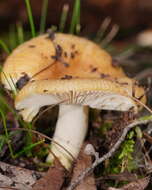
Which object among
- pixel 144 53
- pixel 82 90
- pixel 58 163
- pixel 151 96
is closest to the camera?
pixel 82 90


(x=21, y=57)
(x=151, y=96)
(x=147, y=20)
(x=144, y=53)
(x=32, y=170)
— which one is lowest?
(x=32, y=170)

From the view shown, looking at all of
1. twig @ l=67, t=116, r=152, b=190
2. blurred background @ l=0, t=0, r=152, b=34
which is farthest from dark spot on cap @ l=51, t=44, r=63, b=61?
blurred background @ l=0, t=0, r=152, b=34

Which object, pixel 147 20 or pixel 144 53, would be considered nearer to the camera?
pixel 144 53

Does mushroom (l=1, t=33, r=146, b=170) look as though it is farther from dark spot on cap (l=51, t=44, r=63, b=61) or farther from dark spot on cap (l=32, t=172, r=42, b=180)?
dark spot on cap (l=32, t=172, r=42, b=180)

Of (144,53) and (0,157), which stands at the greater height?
(144,53)

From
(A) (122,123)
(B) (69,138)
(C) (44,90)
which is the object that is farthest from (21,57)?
(A) (122,123)

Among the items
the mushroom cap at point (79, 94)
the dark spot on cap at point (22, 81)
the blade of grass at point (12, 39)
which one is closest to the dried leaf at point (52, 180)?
the mushroom cap at point (79, 94)

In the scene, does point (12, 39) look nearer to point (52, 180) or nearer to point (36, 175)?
point (36, 175)

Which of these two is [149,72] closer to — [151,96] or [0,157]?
[151,96]
